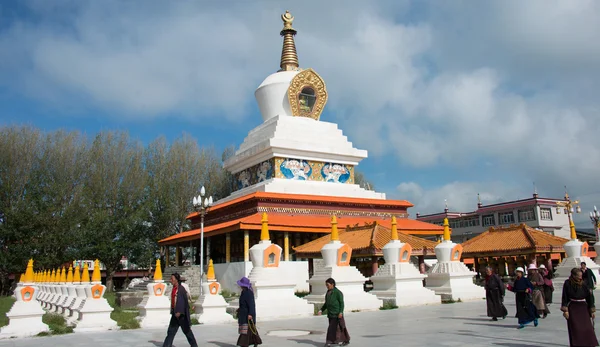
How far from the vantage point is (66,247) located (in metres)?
32.9

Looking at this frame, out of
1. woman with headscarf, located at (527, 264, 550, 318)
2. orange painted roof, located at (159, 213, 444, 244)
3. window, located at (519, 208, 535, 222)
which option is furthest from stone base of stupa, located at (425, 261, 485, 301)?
window, located at (519, 208, 535, 222)

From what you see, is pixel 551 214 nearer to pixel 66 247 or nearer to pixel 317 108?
pixel 317 108

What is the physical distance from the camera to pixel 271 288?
13.5 m

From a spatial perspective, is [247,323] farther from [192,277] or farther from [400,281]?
[192,277]

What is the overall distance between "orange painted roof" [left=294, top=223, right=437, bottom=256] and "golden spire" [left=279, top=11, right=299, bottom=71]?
48.3 feet

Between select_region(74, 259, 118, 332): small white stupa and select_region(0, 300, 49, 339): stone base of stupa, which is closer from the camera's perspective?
select_region(0, 300, 49, 339): stone base of stupa

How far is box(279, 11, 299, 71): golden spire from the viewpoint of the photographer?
114ft

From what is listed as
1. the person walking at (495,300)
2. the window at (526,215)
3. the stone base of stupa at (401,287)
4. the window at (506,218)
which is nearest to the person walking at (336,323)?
the person walking at (495,300)

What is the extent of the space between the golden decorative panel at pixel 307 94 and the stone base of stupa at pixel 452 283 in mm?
16833

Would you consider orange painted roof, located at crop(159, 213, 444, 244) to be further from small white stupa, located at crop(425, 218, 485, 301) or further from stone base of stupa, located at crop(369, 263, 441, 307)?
stone base of stupa, located at crop(369, 263, 441, 307)

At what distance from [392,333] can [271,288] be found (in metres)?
4.44

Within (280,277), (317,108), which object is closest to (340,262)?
(280,277)

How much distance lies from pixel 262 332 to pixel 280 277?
299 centimetres

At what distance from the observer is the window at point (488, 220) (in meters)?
52.1
